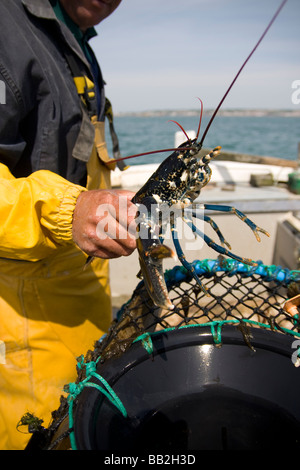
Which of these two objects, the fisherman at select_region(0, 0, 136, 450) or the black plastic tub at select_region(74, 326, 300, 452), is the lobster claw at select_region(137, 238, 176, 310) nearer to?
the fisherman at select_region(0, 0, 136, 450)

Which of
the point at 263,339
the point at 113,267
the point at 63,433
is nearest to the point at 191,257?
the point at 113,267

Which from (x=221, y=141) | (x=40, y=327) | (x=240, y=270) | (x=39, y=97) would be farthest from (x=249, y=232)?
(x=221, y=141)

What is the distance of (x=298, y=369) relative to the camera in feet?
4.33

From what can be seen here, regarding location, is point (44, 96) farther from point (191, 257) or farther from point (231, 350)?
point (191, 257)

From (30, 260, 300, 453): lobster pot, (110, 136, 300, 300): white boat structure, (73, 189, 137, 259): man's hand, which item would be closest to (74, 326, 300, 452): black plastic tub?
(30, 260, 300, 453): lobster pot

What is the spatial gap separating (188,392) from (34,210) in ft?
2.90

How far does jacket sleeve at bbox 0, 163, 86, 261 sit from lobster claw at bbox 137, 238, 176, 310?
12.4 inches

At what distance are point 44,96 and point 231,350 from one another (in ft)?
4.51

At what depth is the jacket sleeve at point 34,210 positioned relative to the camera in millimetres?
1382

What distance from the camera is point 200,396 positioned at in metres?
1.32

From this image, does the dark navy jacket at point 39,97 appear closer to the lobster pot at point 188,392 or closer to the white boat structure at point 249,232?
the lobster pot at point 188,392

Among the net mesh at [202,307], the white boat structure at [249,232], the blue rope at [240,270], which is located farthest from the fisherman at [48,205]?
the white boat structure at [249,232]

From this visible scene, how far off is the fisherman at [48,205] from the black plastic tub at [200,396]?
44 centimetres

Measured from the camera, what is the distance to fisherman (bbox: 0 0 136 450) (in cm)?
140
